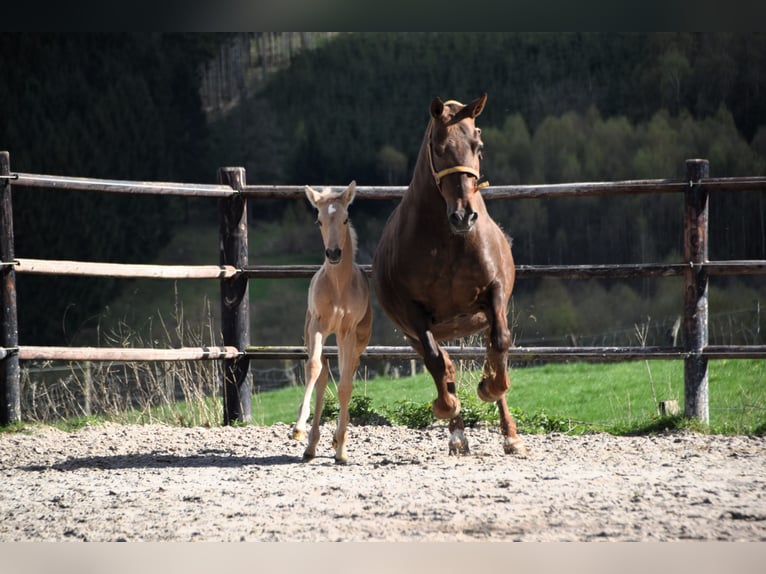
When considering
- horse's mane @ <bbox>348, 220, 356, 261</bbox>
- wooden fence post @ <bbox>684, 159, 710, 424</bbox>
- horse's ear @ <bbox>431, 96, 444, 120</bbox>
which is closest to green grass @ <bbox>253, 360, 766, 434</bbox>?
wooden fence post @ <bbox>684, 159, 710, 424</bbox>

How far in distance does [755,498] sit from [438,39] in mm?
24364

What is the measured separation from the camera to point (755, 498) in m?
4.04

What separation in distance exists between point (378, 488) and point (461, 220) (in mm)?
1445

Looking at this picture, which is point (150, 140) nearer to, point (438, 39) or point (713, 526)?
point (438, 39)

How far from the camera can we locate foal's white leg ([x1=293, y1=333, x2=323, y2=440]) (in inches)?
208

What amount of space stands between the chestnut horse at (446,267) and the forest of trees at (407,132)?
543 inches

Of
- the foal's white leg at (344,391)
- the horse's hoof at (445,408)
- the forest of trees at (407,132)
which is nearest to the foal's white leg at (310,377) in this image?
the foal's white leg at (344,391)

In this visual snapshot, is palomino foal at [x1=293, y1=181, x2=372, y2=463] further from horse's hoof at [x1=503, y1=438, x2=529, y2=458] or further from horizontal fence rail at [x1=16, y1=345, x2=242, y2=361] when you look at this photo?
horizontal fence rail at [x1=16, y1=345, x2=242, y2=361]

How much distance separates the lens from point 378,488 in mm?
4523

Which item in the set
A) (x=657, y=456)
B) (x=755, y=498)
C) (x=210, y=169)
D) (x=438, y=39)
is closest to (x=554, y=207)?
(x=438, y=39)

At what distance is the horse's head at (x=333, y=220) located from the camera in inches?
205

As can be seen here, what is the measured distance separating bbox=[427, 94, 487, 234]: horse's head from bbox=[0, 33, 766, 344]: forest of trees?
1418 centimetres

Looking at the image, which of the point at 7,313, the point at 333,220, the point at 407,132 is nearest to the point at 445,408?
the point at 333,220

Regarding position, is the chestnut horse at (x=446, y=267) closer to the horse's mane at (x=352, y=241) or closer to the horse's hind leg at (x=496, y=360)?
the horse's hind leg at (x=496, y=360)
